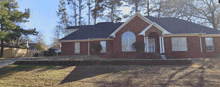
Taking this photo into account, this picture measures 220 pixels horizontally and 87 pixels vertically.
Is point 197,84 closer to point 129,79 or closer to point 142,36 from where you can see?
point 129,79

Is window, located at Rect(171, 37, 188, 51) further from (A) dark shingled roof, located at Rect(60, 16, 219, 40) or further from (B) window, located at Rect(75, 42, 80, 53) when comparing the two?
(B) window, located at Rect(75, 42, 80, 53)

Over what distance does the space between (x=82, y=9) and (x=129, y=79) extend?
2826 centimetres

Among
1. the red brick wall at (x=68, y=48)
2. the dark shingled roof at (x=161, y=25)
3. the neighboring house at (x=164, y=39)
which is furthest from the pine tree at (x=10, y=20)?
the neighboring house at (x=164, y=39)

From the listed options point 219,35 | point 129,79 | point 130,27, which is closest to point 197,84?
point 129,79

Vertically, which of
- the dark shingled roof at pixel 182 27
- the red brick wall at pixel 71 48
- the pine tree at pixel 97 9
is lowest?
the red brick wall at pixel 71 48

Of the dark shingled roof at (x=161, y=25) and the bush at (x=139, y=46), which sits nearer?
the bush at (x=139, y=46)

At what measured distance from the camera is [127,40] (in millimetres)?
14945

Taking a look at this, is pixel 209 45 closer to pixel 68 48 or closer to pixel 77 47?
pixel 77 47

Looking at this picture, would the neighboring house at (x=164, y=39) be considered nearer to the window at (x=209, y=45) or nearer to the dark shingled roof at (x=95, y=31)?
the window at (x=209, y=45)

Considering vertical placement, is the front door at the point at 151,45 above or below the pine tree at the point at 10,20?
below

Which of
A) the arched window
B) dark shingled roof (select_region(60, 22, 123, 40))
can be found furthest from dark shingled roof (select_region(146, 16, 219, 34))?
dark shingled roof (select_region(60, 22, 123, 40))

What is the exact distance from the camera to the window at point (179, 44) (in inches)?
569

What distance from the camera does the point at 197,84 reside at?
571 cm

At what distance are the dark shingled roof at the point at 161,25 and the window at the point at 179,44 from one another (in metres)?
0.82
